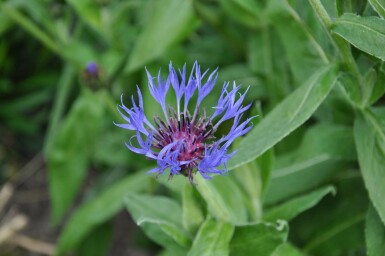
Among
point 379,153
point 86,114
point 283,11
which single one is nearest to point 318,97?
point 379,153

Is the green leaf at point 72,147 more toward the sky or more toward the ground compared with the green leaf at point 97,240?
more toward the sky

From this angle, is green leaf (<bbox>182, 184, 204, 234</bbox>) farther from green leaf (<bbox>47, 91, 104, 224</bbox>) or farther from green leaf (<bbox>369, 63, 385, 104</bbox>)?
green leaf (<bbox>47, 91, 104, 224</bbox>)

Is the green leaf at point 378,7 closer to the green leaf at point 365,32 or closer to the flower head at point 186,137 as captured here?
the green leaf at point 365,32

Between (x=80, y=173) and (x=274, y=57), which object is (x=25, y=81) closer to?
(x=80, y=173)

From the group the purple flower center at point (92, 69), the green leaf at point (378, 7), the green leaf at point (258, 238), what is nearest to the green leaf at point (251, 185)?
the green leaf at point (258, 238)

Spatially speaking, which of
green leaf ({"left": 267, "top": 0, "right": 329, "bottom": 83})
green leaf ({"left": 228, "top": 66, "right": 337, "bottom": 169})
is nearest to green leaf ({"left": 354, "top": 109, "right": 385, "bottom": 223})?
green leaf ({"left": 228, "top": 66, "right": 337, "bottom": 169})

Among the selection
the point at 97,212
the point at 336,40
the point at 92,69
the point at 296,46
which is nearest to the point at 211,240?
the point at 336,40
